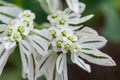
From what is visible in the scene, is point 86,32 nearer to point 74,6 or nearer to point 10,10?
point 74,6

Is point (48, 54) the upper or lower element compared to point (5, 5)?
lower

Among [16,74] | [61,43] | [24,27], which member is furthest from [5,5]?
[16,74]

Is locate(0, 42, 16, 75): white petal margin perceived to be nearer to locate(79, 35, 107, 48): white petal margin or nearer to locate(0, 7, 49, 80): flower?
locate(0, 7, 49, 80): flower

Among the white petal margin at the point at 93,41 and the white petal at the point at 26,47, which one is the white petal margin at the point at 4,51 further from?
the white petal margin at the point at 93,41

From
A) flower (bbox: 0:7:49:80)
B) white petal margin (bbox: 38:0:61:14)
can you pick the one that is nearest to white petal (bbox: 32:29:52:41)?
flower (bbox: 0:7:49:80)

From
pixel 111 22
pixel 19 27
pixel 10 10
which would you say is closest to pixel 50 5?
pixel 10 10

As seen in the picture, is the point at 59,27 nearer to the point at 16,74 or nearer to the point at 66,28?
the point at 66,28
